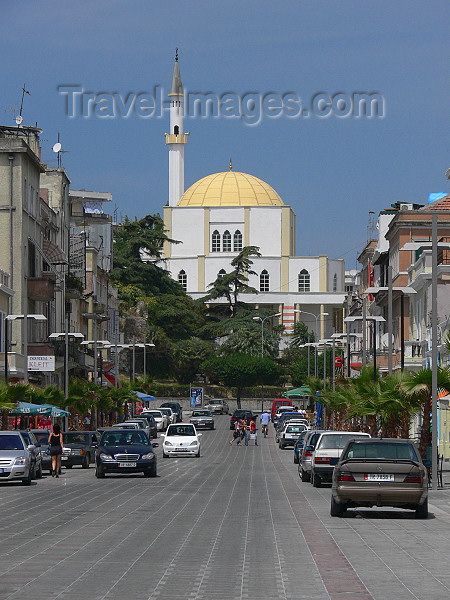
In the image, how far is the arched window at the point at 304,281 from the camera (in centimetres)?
16550

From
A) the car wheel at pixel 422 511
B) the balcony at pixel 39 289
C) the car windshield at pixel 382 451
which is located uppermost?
the balcony at pixel 39 289

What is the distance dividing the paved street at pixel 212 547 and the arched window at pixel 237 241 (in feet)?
447

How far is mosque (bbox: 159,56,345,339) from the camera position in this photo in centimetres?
16262

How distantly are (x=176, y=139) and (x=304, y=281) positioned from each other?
78.1 feet

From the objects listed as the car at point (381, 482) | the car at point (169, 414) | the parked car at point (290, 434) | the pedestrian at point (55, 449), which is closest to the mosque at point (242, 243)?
the car at point (169, 414)

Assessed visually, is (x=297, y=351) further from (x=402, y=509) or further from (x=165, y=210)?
(x=402, y=509)

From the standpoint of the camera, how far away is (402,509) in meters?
25.7

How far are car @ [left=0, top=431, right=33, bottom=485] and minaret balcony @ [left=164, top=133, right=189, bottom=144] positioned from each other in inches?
5062

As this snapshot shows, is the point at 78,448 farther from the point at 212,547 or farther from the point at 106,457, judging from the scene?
the point at 212,547

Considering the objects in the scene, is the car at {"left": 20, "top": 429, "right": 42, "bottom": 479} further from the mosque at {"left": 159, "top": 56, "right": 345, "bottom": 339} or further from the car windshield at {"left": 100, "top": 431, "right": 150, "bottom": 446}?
the mosque at {"left": 159, "top": 56, "right": 345, "bottom": 339}

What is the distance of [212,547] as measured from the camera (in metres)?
17.5

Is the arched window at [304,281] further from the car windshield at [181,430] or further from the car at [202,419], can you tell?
the car windshield at [181,430]

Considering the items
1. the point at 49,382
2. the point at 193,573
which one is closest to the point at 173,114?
the point at 49,382

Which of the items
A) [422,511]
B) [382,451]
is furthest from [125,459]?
[422,511]
